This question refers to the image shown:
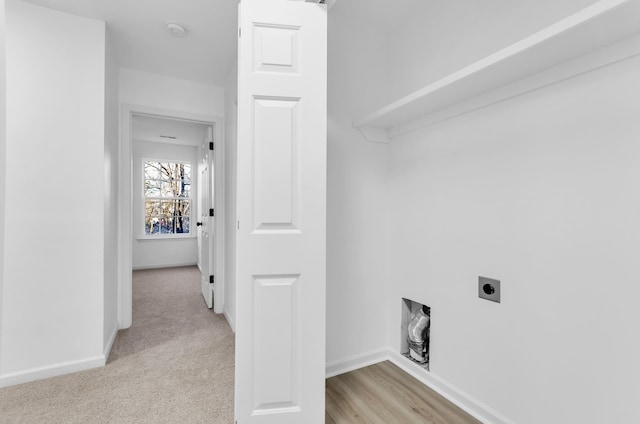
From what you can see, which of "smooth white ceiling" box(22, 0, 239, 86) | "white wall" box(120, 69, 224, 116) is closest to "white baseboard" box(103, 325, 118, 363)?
"white wall" box(120, 69, 224, 116)

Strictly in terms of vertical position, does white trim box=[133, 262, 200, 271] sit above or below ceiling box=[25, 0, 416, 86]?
below

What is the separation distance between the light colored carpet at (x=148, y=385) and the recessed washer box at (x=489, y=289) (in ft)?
5.20

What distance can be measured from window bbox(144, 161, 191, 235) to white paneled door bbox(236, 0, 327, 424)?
209 inches

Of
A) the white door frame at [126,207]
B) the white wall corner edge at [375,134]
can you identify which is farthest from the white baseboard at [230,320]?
the white wall corner edge at [375,134]

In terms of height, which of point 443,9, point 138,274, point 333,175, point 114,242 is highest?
point 443,9

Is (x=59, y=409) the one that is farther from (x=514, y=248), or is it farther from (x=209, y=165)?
(x=514, y=248)

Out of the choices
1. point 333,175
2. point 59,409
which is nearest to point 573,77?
point 333,175

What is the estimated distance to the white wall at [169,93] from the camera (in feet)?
9.44

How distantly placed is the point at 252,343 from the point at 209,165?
258 cm

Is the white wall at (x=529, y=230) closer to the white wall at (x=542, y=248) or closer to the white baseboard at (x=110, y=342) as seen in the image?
the white wall at (x=542, y=248)

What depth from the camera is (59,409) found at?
172cm

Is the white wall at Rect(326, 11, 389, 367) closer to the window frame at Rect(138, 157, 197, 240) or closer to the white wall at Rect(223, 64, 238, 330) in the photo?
the white wall at Rect(223, 64, 238, 330)

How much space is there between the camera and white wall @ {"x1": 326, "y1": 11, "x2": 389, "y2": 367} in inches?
82.7

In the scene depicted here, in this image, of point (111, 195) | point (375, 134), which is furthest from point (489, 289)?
point (111, 195)
